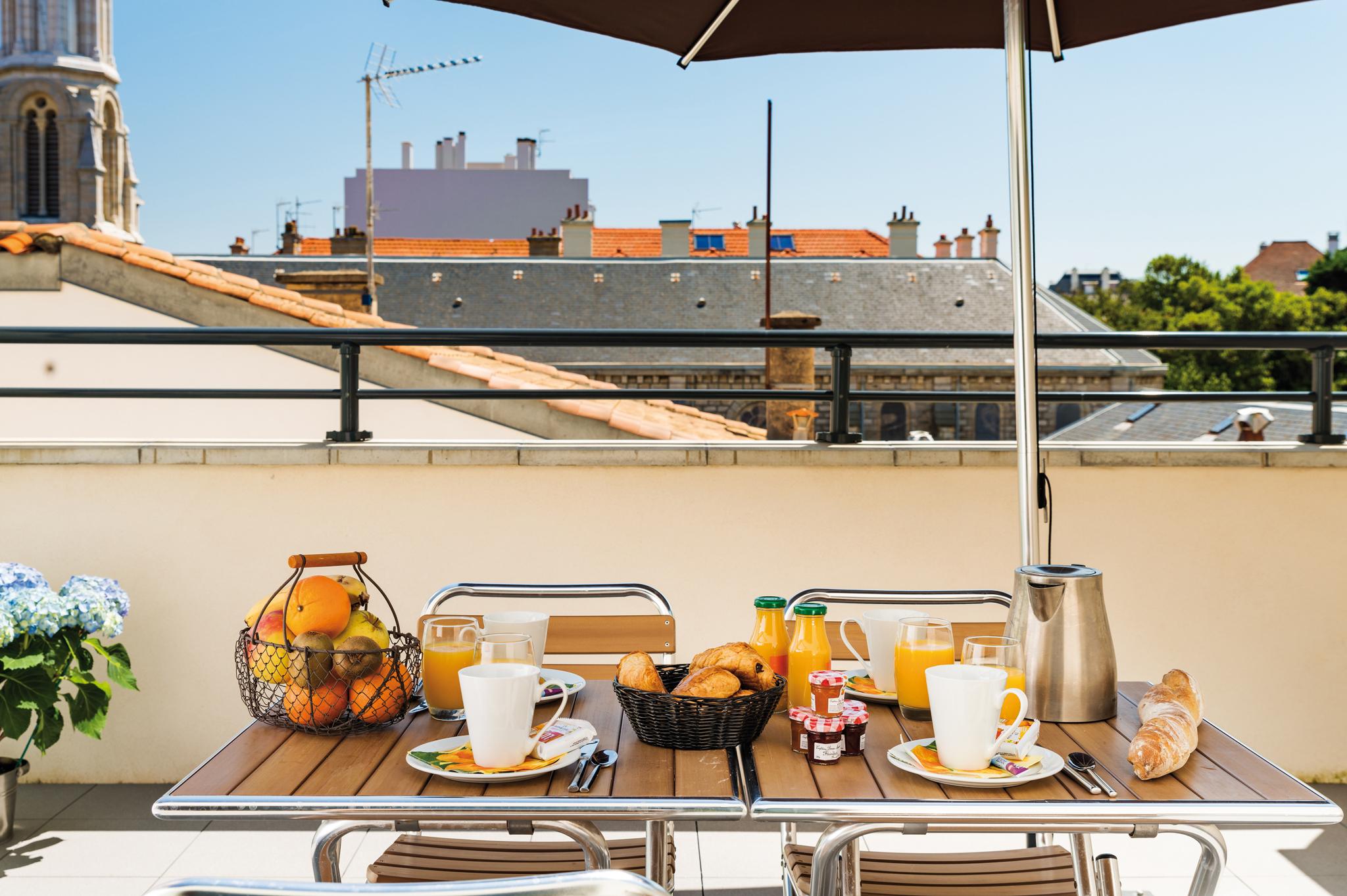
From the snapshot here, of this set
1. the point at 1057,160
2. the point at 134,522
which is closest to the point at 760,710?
the point at 134,522

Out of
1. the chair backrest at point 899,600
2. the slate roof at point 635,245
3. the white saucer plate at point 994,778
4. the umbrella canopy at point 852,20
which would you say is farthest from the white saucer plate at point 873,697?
the slate roof at point 635,245

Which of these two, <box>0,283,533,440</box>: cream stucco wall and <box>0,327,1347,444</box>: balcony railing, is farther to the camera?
<box>0,283,533,440</box>: cream stucco wall

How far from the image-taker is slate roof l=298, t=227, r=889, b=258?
3844 cm

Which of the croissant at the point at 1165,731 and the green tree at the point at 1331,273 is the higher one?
the green tree at the point at 1331,273

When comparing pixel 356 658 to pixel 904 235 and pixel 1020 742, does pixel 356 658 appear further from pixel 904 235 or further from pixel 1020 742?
pixel 904 235

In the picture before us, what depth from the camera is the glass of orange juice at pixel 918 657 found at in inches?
56.6

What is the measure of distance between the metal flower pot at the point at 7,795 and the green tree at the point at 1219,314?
41.9 meters

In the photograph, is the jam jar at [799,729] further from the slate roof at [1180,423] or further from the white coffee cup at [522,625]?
the slate roof at [1180,423]

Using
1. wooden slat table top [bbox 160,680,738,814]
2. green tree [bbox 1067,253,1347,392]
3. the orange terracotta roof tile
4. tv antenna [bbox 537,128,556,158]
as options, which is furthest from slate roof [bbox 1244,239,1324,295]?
wooden slat table top [bbox 160,680,738,814]

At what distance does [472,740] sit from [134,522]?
2.05m

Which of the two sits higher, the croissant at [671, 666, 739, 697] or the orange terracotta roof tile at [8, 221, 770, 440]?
the orange terracotta roof tile at [8, 221, 770, 440]

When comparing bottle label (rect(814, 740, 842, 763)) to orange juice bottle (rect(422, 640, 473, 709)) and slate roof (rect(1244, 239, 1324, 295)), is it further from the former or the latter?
slate roof (rect(1244, 239, 1324, 295))

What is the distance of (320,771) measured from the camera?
127 centimetres

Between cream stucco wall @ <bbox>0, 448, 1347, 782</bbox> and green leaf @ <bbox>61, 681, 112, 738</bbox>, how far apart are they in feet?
0.74
